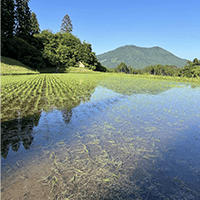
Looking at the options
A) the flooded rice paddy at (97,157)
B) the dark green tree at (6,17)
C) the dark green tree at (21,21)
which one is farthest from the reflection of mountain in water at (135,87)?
the dark green tree at (21,21)

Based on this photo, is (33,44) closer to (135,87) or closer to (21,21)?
(21,21)

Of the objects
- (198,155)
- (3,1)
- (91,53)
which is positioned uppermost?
(3,1)

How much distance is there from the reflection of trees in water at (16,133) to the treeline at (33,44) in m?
51.2

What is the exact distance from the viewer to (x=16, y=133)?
6.14 metres

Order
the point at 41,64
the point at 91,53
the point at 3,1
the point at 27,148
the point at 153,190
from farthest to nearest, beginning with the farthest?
the point at 91,53 < the point at 41,64 < the point at 3,1 < the point at 27,148 < the point at 153,190

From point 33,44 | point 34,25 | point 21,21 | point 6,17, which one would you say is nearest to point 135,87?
point 6,17

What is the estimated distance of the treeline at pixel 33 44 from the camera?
50.8 metres

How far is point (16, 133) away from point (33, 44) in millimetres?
72755

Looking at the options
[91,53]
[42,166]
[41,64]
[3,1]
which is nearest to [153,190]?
[42,166]

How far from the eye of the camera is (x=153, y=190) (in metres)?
3.42

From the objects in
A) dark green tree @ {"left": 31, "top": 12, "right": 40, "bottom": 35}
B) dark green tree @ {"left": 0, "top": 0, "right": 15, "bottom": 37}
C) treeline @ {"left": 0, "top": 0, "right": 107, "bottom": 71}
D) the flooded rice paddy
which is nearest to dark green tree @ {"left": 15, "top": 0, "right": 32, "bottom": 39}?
treeline @ {"left": 0, "top": 0, "right": 107, "bottom": 71}

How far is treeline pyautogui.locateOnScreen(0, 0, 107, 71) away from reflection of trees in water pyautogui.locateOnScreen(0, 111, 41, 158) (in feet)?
168

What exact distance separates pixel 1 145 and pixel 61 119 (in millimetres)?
3345

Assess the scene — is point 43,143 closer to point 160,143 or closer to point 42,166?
point 42,166
